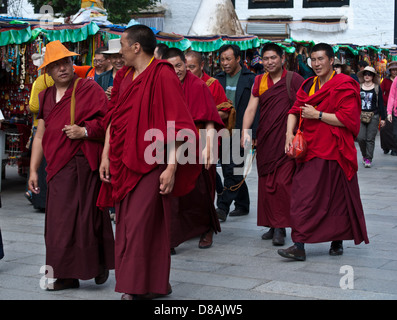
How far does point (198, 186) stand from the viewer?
6082mm

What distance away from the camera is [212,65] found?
43.7ft

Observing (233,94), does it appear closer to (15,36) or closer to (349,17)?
→ (15,36)

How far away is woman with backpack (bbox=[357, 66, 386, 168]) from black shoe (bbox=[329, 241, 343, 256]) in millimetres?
6278

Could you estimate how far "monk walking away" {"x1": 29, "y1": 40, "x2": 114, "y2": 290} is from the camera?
4.58 meters

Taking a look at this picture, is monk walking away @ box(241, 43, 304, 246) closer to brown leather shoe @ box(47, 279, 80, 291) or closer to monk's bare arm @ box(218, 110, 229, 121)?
monk's bare arm @ box(218, 110, 229, 121)

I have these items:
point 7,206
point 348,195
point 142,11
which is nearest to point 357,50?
point 142,11

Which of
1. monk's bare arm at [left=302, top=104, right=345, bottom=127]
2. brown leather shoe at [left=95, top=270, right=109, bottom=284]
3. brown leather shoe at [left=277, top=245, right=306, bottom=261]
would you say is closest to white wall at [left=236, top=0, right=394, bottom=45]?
monk's bare arm at [left=302, top=104, right=345, bottom=127]

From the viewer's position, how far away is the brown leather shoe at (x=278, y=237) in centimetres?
606

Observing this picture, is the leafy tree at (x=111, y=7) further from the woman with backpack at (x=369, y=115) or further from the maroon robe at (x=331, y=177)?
the maroon robe at (x=331, y=177)

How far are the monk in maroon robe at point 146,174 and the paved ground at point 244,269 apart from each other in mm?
366

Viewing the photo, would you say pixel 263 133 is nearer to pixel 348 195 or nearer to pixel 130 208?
pixel 348 195

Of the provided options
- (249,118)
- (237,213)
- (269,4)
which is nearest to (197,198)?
(249,118)

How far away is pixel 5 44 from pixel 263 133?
13.4ft

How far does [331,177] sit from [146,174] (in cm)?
193
